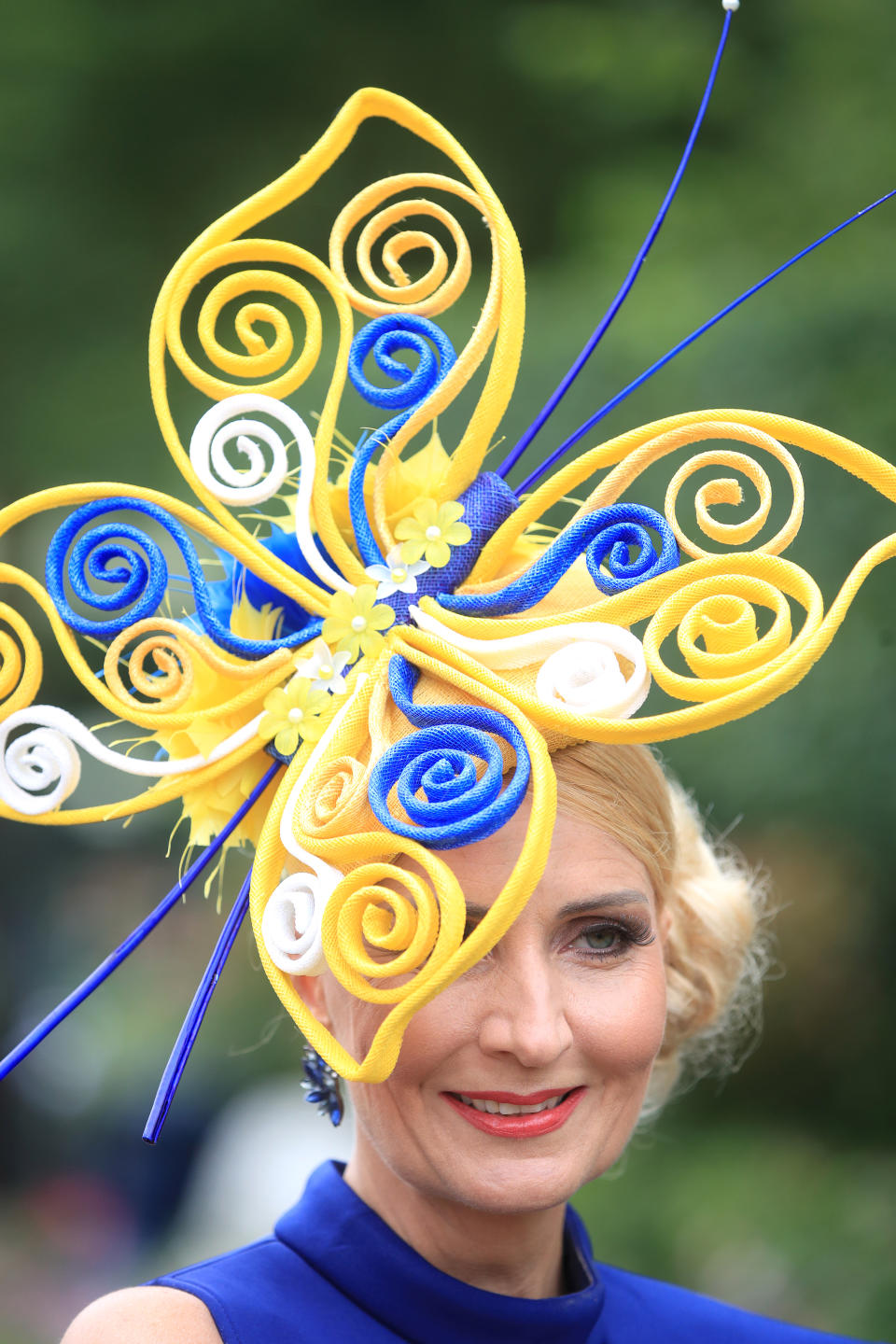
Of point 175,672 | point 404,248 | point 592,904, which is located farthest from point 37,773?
point 404,248

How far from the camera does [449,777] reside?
117cm

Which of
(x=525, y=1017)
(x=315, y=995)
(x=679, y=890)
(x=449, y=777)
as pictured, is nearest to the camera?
(x=449, y=777)

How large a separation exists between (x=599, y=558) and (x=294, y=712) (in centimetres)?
33

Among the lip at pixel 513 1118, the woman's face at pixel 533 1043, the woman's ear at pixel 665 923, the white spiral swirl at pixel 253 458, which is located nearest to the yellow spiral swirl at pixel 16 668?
the white spiral swirl at pixel 253 458

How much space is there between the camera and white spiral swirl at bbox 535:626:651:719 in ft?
3.94

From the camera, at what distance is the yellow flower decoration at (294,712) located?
1.33 metres

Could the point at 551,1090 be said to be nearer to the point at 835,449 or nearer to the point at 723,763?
the point at 835,449

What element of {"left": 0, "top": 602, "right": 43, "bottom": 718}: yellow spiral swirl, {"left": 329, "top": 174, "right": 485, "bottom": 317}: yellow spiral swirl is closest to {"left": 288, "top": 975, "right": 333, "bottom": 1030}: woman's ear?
{"left": 0, "top": 602, "right": 43, "bottom": 718}: yellow spiral swirl

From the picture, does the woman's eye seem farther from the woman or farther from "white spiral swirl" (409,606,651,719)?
"white spiral swirl" (409,606,651,719)

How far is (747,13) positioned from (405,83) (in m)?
0.80

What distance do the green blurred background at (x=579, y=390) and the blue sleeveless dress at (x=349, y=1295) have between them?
0.88 meters

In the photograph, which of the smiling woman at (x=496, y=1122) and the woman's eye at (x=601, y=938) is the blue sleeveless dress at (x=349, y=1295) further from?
the woman's eye at (x=601, y=938)

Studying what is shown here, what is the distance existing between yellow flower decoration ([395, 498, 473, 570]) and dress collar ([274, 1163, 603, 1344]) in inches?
28.0

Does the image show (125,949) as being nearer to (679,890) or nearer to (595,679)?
(595,679)
